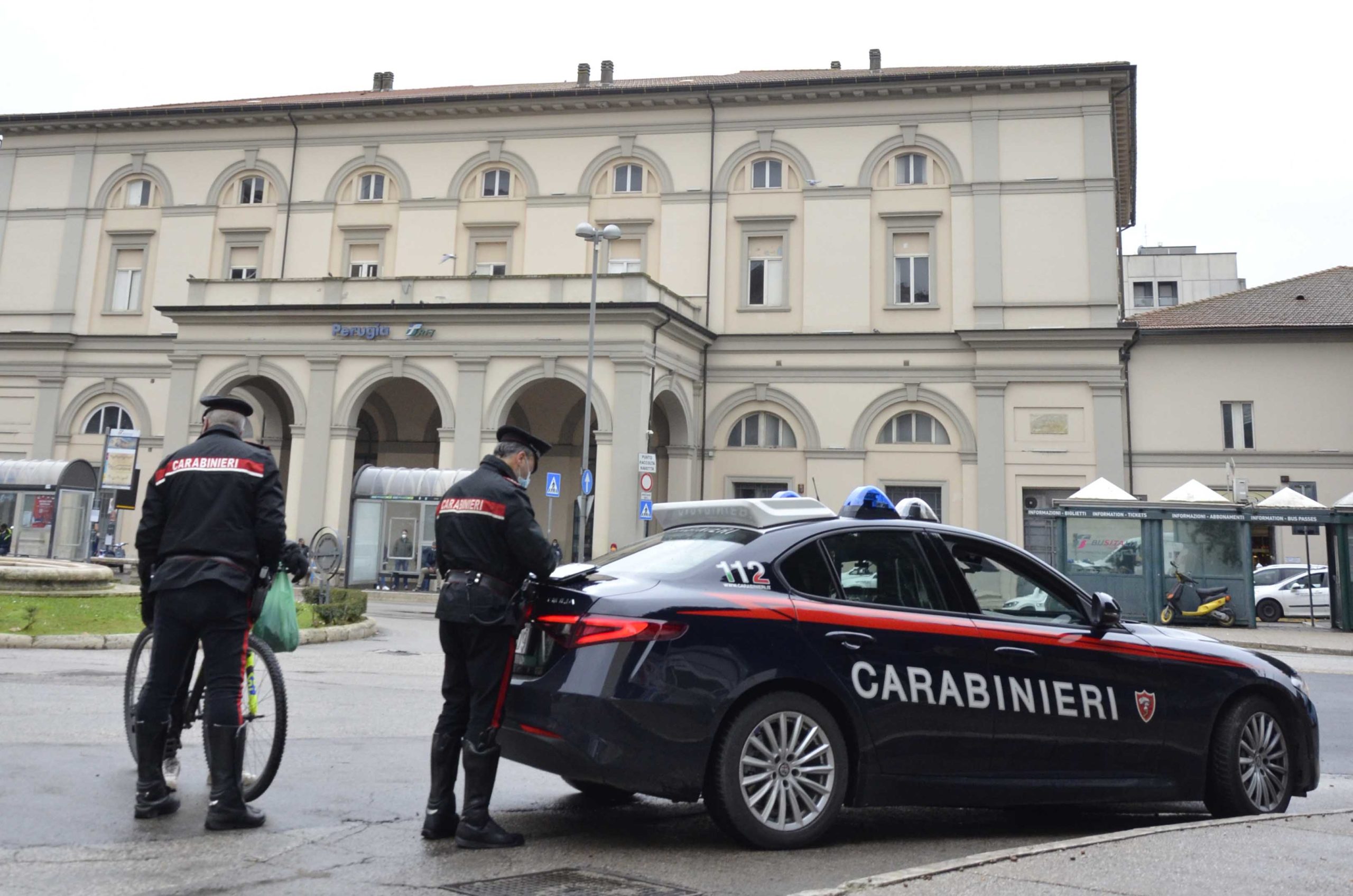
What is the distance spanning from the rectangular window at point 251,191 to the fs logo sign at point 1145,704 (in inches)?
1365

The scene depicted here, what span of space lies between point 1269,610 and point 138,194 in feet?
118

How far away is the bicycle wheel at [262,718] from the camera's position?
17.4 ft

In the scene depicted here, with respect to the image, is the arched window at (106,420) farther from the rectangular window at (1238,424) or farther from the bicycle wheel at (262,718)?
the rectangular window at (1238,424)

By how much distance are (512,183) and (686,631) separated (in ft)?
101

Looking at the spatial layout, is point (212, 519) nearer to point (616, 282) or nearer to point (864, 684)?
point (864, 684)

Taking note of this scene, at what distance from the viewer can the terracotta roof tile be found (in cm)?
3591

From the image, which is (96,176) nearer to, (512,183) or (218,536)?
(512,183)

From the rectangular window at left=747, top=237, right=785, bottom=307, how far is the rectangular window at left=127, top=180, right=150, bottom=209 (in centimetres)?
1994

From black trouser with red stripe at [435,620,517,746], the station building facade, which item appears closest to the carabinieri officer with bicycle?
black trouser with red stripe at [435,620,517,746]

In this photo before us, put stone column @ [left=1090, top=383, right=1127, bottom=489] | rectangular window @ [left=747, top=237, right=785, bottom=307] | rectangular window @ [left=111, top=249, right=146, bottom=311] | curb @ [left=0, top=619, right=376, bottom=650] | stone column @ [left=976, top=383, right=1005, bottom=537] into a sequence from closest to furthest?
curb @ [left=0, top=619, right=376, bottom=650], stone column @ [left=1090, top=383, right=1127, bottom=489], stone column @ [left=976, top=383, right=1005, bottom=537], rectangular window @ [left=747, top=237, right=785, bottom=307], rectangular window @ [left=111, top=249, right=146, bottom=311]

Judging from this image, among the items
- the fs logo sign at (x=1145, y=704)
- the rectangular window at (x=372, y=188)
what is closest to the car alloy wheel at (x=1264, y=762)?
the fs logo sign at (x=1145, y=704)

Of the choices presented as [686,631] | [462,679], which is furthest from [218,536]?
[686,631]

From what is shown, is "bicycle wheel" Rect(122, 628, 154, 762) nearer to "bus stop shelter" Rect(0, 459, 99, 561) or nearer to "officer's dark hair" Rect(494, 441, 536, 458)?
"officer's dark hair" Rect(494, 441, 536, 458)

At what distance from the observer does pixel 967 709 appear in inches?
209
